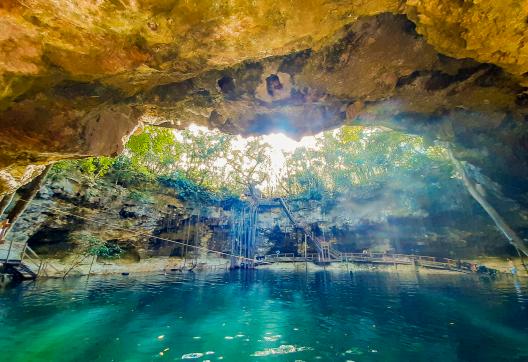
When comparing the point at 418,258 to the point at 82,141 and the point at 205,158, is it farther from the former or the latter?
the point at 82,141

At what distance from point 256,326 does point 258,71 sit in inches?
274

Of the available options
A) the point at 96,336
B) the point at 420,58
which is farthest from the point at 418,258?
the point at 96,336

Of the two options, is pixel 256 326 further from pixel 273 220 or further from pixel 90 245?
pixel 273 220

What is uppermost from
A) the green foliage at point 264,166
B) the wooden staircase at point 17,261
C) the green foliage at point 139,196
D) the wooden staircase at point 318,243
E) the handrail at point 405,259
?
the green foliage at point 264,166

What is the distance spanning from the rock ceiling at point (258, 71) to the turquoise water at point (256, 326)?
4041 millimetres

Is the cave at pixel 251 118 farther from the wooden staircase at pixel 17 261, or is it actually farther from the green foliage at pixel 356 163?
the green foliage at pixel 356 163

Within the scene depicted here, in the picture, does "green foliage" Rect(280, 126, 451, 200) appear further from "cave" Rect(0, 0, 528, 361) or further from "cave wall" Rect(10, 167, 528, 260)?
"cave" Rect(0, 0, 528, 361)

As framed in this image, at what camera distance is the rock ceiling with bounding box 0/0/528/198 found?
2711 mm

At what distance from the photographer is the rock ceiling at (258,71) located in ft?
8.89

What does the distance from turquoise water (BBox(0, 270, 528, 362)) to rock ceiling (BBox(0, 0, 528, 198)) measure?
404cm

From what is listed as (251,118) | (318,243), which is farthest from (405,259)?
(251,118)

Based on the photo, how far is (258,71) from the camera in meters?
4.92

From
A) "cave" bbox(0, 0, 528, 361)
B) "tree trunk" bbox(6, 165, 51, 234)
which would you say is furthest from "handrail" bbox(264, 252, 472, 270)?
"tree trunk" bbox(6, 165, 51, 234)

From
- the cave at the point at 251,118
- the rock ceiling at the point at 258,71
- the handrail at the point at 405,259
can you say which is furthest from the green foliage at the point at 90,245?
the handrail at the point at 405,259
